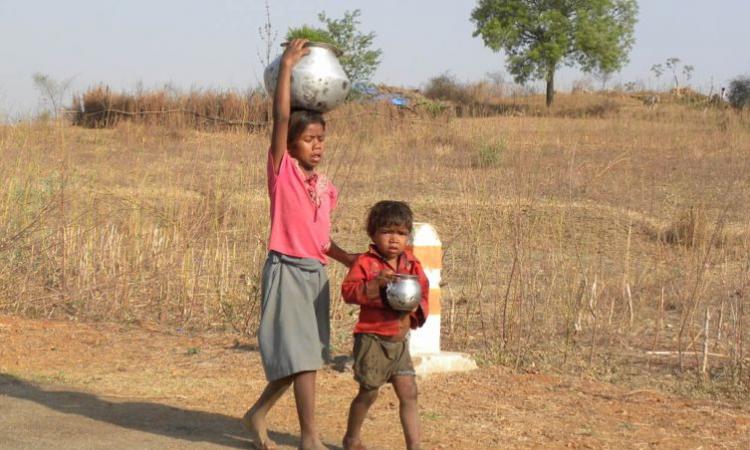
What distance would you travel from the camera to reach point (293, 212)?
4.66 meters

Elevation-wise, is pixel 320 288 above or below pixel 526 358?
above

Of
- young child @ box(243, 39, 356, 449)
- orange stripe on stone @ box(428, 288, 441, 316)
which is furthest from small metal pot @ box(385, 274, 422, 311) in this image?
orange stripe on stone @ box(428, 288, 441, 316)

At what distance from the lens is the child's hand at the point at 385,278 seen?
14.6 feet

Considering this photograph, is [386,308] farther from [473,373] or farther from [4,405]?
[4,405]

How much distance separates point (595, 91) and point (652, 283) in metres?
39.2

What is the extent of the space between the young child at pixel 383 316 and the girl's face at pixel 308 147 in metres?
0.39

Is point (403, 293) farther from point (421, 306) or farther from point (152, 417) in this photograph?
point (152, 417)

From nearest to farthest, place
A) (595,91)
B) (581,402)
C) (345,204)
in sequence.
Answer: (581,402) < (345,204) < (595,91)

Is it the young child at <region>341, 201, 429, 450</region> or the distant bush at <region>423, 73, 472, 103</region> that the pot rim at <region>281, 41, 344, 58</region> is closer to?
the young child at <region>341, 201, 429, 450</region>

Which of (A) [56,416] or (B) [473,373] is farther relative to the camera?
(B) [473,373]

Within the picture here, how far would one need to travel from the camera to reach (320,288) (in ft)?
15.6

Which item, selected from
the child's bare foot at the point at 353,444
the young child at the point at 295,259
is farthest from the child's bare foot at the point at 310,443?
the child's bare foot at the point at 353,444

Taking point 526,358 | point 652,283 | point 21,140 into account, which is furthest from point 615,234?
point 21,140

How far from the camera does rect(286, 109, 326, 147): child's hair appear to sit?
469cm
